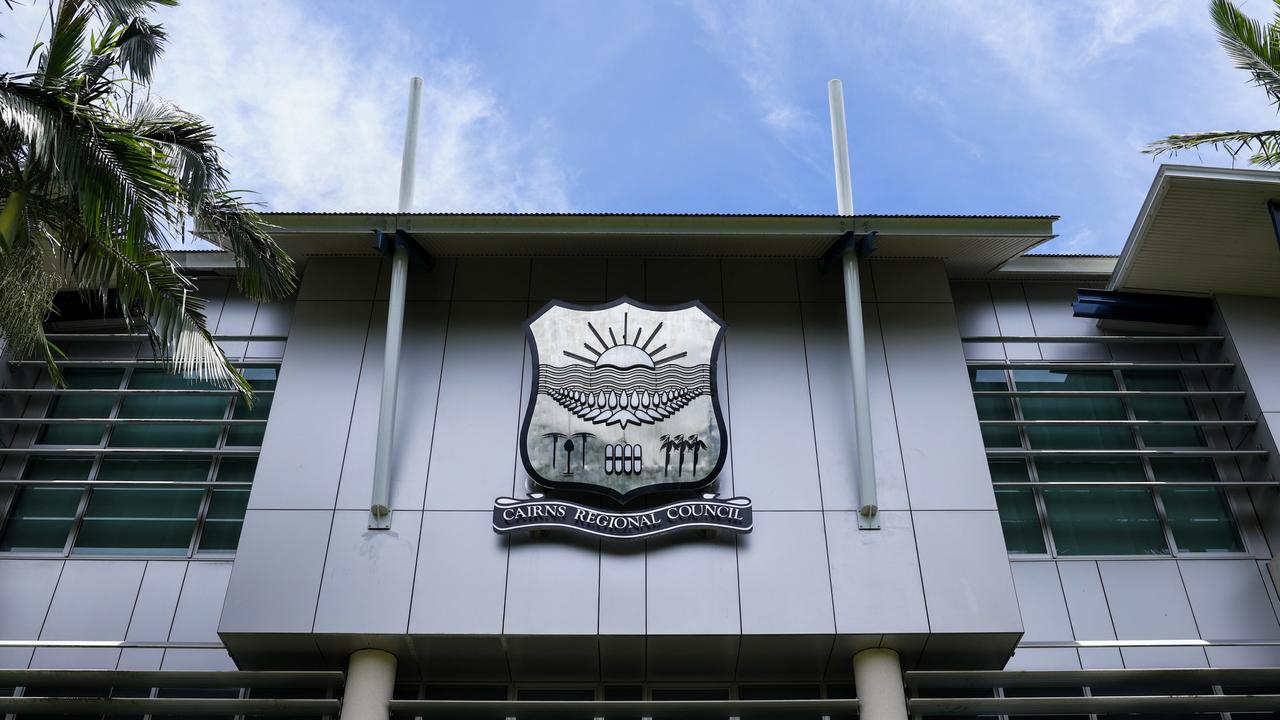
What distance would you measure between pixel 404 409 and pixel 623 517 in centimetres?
359

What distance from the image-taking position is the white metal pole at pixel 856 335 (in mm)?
13727

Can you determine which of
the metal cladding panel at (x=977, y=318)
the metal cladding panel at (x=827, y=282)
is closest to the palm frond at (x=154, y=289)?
the metal cladding panel at (x=827, y=282)

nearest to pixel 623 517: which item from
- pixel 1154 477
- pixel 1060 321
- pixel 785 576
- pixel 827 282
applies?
pixel 785 576

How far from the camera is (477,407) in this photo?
14711 millimetres

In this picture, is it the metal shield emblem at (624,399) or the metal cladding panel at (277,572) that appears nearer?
the metal cladding panel at (277,572)

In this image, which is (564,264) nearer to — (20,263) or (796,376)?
(796,376)

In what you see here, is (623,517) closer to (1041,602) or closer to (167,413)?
(1041,602)

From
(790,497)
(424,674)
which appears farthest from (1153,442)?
(424,674)

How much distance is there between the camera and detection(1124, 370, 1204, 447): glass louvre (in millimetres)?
16047

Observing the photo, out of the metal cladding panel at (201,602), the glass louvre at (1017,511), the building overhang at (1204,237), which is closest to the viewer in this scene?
the metal cladding panel at (201,602)

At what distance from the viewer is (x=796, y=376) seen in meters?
15.0

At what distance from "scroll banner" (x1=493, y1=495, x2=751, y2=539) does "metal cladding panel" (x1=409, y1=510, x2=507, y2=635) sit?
13.0 inches

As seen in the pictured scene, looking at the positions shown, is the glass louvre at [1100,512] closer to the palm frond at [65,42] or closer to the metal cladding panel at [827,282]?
the metal cladding panel at [827,282]

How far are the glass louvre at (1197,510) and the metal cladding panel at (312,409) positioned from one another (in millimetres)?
12117
